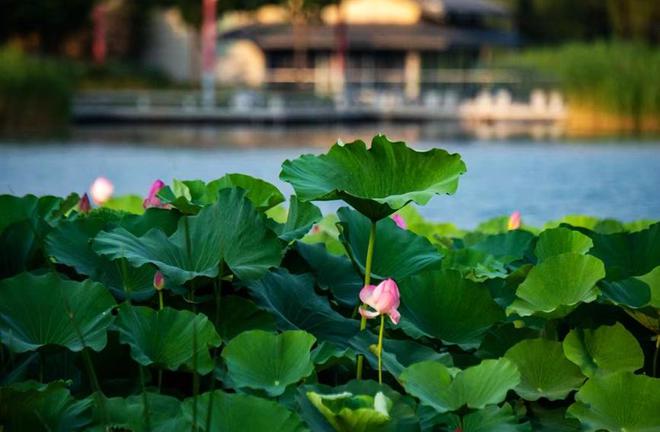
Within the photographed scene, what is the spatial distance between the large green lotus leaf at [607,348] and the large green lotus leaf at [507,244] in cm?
59

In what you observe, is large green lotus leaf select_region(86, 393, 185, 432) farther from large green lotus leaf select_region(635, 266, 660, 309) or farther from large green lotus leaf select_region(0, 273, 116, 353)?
large green lotus leaf select_region(635, 266, 660, 309)

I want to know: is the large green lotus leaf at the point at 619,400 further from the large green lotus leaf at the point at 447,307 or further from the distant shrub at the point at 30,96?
the distant shrub at the point at 30,96

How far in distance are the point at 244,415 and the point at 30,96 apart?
97.5 ft

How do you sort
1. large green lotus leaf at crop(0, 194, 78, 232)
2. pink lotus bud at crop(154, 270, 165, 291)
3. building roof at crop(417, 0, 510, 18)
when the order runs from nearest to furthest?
pink lotus bud at crop(154, 270, 165, 291), large green lotus leaf at crop(0, 194, 78, 232), building roof at crop(417, 0, 510, 18)

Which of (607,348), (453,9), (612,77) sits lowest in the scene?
(612,77)

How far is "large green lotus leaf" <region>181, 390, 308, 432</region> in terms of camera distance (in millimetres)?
1949

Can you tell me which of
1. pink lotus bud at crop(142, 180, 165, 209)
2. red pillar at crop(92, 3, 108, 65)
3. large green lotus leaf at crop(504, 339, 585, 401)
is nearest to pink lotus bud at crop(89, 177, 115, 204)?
pink lotus bud at crop(142, 180, 165, 209)

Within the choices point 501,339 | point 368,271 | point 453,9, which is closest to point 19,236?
point 368,271

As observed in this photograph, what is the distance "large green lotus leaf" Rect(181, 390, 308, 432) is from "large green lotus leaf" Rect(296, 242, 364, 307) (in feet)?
1.94

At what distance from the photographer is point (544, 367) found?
2295 mm

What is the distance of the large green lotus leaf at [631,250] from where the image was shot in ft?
8.51

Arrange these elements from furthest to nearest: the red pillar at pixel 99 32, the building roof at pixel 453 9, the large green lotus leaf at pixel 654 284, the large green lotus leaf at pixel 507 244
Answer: the building roof at pixel 453 9 → the red pillar at pixel 99 32 → the large green lotus leaf at pixel 507 244 → the large green lotus leaf at pixel 654 284

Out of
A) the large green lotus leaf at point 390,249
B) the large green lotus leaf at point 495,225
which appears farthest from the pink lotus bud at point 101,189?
the large green lotus leaf at point 390,249

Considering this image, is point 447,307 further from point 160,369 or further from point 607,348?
point 160,369
